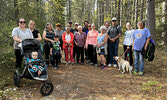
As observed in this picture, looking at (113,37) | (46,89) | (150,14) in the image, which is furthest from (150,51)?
(46,89)

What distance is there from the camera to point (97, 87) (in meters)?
4.21

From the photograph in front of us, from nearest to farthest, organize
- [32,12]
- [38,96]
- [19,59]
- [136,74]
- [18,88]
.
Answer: [38,96] → [18,88] → [19,59] → [136,74] → [32,12]

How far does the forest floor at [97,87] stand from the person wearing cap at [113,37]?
1369 millimetres

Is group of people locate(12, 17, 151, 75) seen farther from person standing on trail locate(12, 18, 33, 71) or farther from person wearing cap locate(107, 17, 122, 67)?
person standing on trail locate(12, 18, 33, 71)

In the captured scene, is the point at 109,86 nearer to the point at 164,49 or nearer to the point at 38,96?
the point at 38,96

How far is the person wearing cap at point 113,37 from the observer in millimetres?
6324

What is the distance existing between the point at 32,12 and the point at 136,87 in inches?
327

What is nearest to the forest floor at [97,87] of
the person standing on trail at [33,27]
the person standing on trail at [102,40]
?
the person standing on trail at [102,40]

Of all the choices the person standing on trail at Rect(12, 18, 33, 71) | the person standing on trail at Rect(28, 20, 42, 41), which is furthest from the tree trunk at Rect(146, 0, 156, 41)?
the person standing on trail at Rect(12, 18, 33, 71)

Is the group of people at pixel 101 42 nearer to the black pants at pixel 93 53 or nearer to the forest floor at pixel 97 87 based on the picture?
the black pants at pixel 93 53

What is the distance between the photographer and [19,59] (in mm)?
4645

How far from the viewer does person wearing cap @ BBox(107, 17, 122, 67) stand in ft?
20.7

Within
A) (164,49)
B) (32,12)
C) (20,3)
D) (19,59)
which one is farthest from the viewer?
(164,49)

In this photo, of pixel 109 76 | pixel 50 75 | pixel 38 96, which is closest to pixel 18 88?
pixel 38 96
